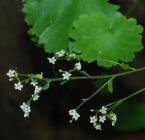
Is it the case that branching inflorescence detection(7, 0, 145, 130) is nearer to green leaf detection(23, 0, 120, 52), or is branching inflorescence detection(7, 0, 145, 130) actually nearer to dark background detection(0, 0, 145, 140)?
green leaf detection(23, 0, 120, 52)

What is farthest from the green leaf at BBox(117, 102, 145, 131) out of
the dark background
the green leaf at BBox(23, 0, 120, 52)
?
the green leaf at BBox(23, 0, 120, 52)

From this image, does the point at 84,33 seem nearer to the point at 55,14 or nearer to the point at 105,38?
the point at 105,38

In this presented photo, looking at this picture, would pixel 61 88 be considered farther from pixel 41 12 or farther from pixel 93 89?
pixel 41 12

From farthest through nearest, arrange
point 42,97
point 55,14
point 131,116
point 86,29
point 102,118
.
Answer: point 42,97, point 131,116, point 55,14, point 86,29, point 102,118

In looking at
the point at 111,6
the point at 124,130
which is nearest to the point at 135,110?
the point at 124,130

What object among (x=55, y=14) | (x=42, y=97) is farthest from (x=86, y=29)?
(x=42, y=97)

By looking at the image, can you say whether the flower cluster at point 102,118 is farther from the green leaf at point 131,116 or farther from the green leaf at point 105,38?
the green leaf at point 131,116
